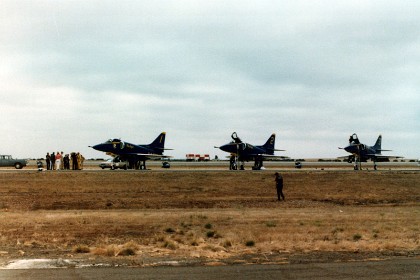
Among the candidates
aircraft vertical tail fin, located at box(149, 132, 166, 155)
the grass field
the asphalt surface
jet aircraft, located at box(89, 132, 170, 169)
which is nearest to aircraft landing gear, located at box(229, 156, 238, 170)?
jet aircraft, located at box(89, 132, 170, 169)

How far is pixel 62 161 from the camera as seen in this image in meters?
51.7

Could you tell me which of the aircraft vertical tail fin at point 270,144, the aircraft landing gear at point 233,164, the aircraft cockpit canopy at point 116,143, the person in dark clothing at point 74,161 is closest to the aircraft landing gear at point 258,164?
the aircraft landing gear at point 233,164

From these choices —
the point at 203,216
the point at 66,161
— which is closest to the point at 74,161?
the point at 66,161

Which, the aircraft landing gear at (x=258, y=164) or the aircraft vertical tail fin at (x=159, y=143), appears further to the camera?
the aircraft vertical tail fin at (x=159, y=143)

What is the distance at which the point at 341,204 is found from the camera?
111 feet

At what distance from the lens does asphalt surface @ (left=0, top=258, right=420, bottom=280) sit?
1095cm

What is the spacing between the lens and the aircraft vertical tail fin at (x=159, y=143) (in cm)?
6856

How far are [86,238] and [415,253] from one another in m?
11.6

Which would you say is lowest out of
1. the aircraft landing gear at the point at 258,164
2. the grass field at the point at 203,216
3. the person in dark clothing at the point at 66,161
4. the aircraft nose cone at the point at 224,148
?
the grass field at the point at 203,216

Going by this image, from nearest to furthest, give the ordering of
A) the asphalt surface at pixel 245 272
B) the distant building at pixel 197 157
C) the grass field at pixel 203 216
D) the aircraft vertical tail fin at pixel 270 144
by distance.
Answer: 1. the asphalt surface at pixel 245 272
2. the grass field at pixel 203 216
3. the aircraft vertical tail fin at pixel 270 144
4. the distant building at pixel 197 157

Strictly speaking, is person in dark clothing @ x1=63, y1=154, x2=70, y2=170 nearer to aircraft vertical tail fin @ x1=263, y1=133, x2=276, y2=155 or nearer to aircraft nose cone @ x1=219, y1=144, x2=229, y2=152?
aircraft nose cone @ x1=219, y1=144, x2=229, y2=152

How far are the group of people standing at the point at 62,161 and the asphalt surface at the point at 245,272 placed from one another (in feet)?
130

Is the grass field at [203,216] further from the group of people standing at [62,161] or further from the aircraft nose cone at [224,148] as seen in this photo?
the aircraft nose cone at [224,148]

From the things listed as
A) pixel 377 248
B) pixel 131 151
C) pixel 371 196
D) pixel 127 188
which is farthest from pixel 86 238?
pixel 131 151
